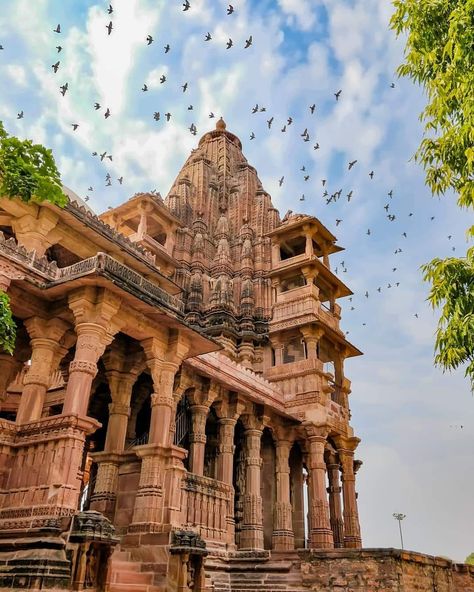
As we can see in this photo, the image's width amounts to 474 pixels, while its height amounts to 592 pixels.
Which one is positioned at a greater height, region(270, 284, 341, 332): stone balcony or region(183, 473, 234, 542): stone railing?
region(270, 284, 341, 332): stone balcony

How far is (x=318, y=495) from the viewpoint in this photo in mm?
18766

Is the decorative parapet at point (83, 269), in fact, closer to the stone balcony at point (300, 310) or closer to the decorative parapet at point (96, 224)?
the decorative parapet at point (96, 224)

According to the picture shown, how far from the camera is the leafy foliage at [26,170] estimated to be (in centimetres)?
630

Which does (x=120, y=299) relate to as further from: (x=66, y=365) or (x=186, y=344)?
(x=66, y=365)

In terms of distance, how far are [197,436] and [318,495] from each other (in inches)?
238

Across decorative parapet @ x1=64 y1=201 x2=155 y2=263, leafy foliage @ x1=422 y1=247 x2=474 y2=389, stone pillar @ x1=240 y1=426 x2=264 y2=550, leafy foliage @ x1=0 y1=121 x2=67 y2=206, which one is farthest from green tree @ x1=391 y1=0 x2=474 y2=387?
stone pillar @ x1=240 y1=426 x2=264 y2=550

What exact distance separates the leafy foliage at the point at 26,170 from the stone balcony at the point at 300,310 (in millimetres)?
15798

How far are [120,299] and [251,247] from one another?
2077 cm

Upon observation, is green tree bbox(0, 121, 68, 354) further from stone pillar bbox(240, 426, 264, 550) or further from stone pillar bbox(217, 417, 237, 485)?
stone pillar bbox(240, 426, 264, 550)

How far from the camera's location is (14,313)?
36.1 ft

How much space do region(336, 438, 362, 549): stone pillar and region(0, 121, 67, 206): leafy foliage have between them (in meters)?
18.0

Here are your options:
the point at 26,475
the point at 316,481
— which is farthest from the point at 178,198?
the point at 26,475

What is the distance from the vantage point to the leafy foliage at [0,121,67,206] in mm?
6305

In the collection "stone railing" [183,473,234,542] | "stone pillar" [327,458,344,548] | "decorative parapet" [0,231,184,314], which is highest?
"decorative parapet" [0,231,184,314]
